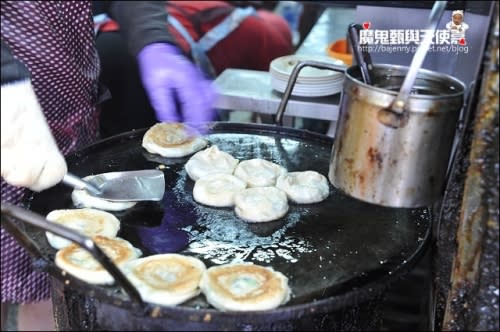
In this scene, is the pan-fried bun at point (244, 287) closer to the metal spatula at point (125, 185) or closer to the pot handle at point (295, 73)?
the metal spatula at point (125, 185)

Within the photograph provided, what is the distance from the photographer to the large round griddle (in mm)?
1699

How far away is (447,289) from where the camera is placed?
67.3 inches

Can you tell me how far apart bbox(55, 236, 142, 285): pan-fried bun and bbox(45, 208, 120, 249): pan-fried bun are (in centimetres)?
8

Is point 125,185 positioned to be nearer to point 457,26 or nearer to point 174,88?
point 174,88

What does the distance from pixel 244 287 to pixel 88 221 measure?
25.2 inches

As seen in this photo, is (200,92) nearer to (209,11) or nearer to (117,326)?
(117,326)

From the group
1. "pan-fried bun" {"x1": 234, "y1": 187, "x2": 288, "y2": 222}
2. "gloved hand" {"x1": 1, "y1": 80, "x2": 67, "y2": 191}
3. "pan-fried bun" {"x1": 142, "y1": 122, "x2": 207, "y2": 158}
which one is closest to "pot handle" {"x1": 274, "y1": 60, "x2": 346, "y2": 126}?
"pan-fried bun" {"x1": 142, "y1": 122, "x2": 207, "y2": 158}

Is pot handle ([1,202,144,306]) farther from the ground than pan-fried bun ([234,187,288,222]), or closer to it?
farther from the ground

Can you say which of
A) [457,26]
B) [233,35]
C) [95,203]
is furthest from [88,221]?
[233,35]

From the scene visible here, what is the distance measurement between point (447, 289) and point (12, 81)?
4.62 ft

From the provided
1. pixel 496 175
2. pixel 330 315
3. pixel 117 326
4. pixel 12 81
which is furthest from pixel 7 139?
pixel 496 175

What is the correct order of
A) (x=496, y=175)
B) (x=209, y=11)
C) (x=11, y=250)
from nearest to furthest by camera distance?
(x=496, y=175) < (x=11, y=250) < (x=209, y=11)

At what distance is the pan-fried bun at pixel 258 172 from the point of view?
229cm

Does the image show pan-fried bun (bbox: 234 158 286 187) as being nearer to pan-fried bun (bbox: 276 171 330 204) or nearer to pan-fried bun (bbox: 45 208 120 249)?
pan-fried bun (bbox: 276 171 330 204)
